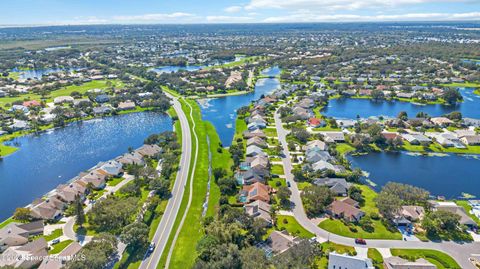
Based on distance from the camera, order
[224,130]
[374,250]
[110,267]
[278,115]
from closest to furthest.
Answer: [110,267] < [374,250] < [224,130] < [278,115]

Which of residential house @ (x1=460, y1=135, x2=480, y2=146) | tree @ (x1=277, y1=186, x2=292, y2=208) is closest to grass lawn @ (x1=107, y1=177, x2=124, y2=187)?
tree @ (x1=277, y1=186, x2=292, y2=208)

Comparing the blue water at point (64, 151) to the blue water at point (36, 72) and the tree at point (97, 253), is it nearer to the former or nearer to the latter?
the tree at point (97, 253)

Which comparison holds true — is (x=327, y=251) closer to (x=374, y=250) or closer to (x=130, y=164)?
(x=374, y=250)

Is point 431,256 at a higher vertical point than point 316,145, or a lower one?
lower

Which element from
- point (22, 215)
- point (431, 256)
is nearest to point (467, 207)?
point (431, 256)

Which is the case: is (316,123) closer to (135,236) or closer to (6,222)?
(135,236)

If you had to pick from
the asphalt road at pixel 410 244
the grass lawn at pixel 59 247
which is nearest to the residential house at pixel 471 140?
the asphalt road at pixel 410 244

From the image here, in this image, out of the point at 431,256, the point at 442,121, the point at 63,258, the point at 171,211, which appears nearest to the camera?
the point at 63,258

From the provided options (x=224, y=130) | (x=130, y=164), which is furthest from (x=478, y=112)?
(x=130, y=164)
